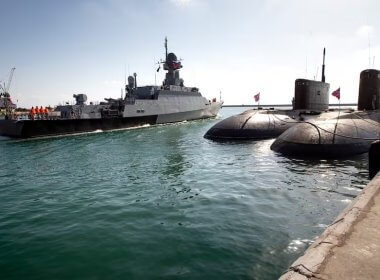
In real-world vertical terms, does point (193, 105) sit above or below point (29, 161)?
above

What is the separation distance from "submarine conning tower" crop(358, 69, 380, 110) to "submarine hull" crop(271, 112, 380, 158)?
4.89 m

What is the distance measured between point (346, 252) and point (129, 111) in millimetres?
41684

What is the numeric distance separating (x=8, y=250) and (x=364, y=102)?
26.4 meters

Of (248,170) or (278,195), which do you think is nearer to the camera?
(278,195)

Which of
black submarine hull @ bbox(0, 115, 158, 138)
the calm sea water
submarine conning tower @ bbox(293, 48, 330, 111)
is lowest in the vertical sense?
the calm sea water

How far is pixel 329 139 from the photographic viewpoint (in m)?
18.5

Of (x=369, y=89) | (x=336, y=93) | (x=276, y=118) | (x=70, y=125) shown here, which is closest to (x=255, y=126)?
(x=276, y=118)

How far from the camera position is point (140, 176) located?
1499 cm

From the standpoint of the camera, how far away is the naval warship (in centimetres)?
3544

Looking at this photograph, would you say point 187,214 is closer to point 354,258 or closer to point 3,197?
point 354,258

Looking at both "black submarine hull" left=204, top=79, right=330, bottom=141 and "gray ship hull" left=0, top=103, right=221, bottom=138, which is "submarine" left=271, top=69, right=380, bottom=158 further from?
"gray ship hull" left=0, top=103, right=221, bottom=138

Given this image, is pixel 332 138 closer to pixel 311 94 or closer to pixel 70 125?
pixel 311 94

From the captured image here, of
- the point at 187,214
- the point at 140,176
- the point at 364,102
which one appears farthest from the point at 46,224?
the point at 364,102

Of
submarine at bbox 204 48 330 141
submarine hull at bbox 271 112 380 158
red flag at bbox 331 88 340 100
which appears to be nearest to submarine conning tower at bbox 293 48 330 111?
submarine at bbox 204 48 330 141
